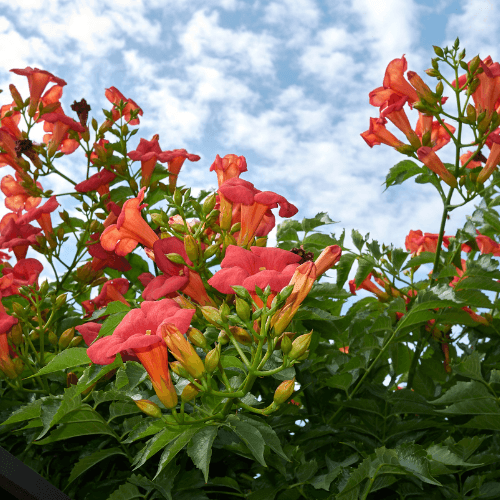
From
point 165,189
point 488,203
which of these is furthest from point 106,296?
point 488,203

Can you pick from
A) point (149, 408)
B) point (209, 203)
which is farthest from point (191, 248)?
point (149, 408)

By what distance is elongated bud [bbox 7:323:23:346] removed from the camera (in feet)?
9.14

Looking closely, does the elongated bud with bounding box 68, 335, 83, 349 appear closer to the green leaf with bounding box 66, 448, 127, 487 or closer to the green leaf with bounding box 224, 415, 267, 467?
the green leaf with bounding box 66, 448, 127, 487

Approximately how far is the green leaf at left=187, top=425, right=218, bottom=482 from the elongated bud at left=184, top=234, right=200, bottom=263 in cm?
73

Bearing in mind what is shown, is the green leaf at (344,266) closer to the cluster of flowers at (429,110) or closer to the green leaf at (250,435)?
the cluster of flowers at (429,110)

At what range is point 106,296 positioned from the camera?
2.98m

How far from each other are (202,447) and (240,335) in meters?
0.41

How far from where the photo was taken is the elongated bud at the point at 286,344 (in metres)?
1.80

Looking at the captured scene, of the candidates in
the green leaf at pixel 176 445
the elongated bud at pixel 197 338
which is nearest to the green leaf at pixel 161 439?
the green leaf at pixel 176 445

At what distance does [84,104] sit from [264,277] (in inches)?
115


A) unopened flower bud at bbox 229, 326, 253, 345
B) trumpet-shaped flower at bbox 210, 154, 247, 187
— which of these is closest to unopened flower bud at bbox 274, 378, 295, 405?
unopened flower bud at bbox 229, 326, 253, 345

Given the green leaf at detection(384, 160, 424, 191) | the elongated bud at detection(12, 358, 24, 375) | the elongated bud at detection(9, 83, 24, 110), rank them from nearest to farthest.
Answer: the elongated bud at detection(12, 358, 24, 375) → the green leaf at detection(384, 160, 424, 191) → the elongated bud at detection(9, 83, 24, 110)

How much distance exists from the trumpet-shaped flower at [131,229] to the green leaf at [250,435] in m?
1.00

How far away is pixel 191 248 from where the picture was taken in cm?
215
